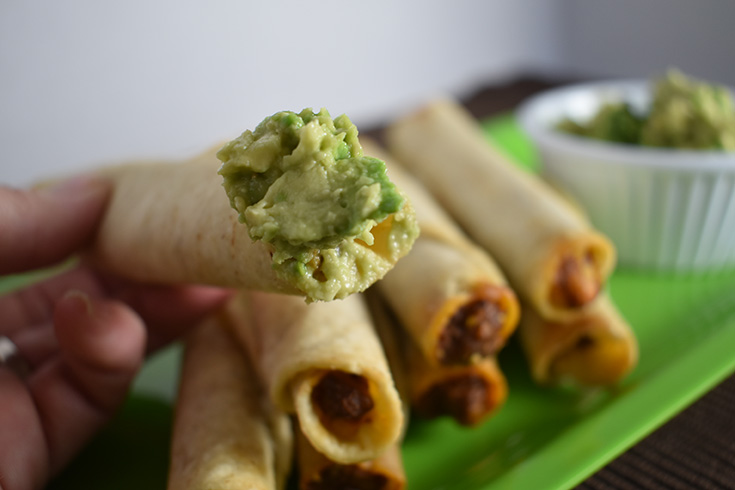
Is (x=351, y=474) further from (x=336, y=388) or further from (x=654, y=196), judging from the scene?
(x=654, y=196)

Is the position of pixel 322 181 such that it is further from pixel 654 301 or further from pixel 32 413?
pixel 654 301

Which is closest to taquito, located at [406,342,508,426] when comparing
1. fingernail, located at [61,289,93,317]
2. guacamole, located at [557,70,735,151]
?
fingernail, located at [61,289,93,317]

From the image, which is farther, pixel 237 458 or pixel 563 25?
pixel 563 25

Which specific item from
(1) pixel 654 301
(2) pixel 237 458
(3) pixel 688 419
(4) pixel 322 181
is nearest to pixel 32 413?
(2) pixel 237 458

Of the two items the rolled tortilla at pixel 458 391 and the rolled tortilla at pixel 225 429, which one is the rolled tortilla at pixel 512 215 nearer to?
the rolled tortilla at pixel 458 391

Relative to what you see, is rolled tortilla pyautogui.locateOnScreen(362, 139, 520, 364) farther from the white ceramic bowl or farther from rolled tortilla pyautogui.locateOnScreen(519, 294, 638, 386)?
the white ceramic bowl

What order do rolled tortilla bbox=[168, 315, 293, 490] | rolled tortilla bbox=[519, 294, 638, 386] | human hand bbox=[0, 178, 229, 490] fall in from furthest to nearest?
rolled tortilla bbox=[519, 294, 638, 386] < human hand bbox=[0, 178, 229, 490] < rolled tortilla bbox=[168, 315, 293, 490]
